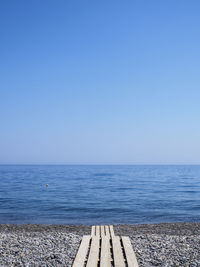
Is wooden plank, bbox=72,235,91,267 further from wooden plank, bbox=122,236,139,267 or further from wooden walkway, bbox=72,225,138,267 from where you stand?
wooden plank, bbox=122,236,139,267

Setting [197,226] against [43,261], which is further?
[197,226]

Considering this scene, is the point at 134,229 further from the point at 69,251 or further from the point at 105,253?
the point at 105,253

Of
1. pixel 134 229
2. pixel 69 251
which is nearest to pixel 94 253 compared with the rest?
pixel 69 251

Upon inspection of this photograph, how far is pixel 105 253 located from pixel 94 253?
32 cm

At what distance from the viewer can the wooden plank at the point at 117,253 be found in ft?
23.4

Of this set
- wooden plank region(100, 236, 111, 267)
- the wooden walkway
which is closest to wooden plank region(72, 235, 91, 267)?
the wooden walkway

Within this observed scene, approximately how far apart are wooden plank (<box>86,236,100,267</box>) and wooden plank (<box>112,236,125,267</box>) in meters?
0.51

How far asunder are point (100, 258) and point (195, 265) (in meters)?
2.62

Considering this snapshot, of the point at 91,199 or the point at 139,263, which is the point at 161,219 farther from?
the point at 139,263

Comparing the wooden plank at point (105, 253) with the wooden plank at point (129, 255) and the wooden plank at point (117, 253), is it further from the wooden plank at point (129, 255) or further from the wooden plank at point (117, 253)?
the wooden plank at point (129, 255)

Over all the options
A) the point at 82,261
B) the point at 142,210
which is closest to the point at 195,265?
the point at 82,261

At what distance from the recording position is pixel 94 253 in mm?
7949

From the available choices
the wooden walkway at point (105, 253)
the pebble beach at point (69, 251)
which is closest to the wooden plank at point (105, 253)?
the wooden walkway at point (105, 253)

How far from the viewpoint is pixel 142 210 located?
79.4ft
